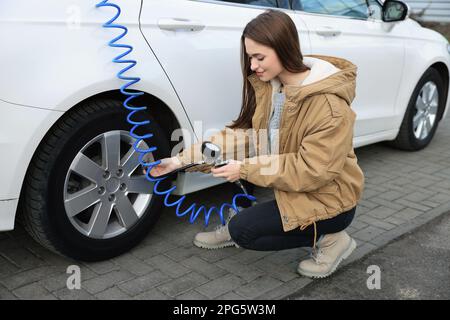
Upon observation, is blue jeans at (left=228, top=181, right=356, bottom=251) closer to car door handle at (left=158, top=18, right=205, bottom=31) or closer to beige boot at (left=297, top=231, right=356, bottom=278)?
beige boot at (left=297, top=231, right=356, bottom=278)

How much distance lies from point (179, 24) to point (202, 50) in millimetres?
206

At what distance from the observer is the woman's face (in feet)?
8.21

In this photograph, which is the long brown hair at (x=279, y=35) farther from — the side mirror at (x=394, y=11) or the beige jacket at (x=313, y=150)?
the side mirror at (x=394, y=11)

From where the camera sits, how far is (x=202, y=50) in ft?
9.91

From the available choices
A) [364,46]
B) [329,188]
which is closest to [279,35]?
[329,188]

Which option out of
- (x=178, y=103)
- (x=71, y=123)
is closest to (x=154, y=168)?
(x=178, y=103)

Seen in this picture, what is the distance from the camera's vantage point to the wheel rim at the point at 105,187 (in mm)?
2725

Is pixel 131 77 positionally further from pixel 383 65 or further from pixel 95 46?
pixel 383 65

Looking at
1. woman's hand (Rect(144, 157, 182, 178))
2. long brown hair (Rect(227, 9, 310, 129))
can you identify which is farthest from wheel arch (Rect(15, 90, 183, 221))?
long brown hair (Rect(227, 9, 310, 129))

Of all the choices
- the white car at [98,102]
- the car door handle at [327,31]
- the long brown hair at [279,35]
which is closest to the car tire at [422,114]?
the car door handle at [327,31]

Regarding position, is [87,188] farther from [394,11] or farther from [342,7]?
[394,11]

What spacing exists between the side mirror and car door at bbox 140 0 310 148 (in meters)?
1.48

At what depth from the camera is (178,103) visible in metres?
2.97
